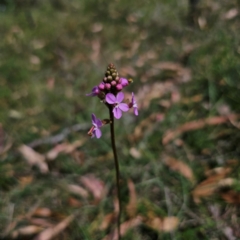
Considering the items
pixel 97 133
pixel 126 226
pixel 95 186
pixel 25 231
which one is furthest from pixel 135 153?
pixel 97 133

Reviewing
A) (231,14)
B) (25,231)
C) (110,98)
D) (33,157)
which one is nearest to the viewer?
(110,98)

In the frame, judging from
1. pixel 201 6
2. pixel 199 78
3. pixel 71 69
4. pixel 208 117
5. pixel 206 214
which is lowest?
pixel 206 214

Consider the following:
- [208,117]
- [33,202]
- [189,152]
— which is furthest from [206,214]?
[33,202]

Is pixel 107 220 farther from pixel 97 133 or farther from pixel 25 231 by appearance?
pixel 97 133

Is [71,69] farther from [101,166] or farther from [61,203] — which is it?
[61,203]

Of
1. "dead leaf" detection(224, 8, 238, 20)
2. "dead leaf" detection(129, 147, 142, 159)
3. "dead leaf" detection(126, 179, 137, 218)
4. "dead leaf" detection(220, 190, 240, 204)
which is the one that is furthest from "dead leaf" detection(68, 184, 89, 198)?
"dead leaf" detection(224, 8, 238, 20)

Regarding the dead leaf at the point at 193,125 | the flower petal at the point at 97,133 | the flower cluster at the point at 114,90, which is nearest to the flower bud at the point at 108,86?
the flower cluster at the point at 114,90

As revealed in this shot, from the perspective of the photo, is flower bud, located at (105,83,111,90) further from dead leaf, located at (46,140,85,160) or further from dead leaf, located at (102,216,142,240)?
dead leaf, located at (46,140,85,160)
